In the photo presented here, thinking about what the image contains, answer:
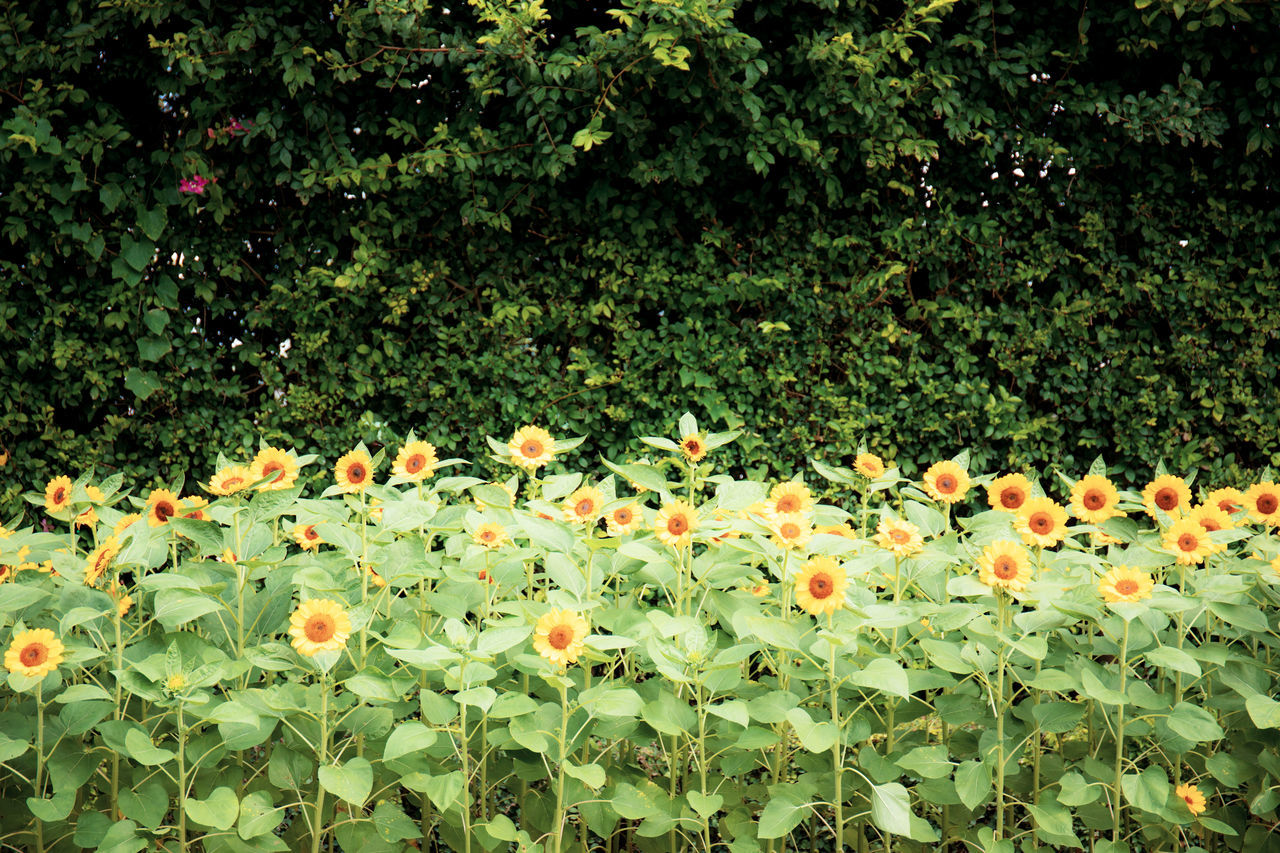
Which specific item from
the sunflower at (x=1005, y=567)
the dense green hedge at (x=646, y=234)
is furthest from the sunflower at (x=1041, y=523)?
the dense green hedge at (x=646, y=234)

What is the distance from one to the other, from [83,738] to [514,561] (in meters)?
0.93

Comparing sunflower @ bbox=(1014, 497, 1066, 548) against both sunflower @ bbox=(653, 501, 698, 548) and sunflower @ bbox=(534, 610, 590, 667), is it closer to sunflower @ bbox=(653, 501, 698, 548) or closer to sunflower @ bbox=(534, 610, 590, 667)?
sunflower @ bbox=(653, 501, 698, 548)

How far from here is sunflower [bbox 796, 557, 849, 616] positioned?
164 centimetres

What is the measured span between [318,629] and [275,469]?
56cm

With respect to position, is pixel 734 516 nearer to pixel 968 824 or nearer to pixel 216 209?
pixel 968 824

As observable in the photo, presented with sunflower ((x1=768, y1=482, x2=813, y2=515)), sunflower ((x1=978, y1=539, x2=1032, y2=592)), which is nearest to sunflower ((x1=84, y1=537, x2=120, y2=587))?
sunflower ((x1=768, y1=482, x2=813, y2=515))

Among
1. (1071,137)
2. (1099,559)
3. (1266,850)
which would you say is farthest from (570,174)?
(1266,850)

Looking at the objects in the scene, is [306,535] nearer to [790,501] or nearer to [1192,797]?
[790,501]

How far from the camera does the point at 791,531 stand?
1.76 metres

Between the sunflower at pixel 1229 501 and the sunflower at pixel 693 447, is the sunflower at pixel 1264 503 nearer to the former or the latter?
the sunflower at pixel 1229 501

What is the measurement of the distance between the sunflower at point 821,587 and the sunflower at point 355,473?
934 millimetres

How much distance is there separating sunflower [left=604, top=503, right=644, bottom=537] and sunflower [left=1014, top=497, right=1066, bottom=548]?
767 mm

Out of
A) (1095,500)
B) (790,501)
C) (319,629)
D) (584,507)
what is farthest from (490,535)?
(1095,500)

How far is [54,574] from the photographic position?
6.79ft
